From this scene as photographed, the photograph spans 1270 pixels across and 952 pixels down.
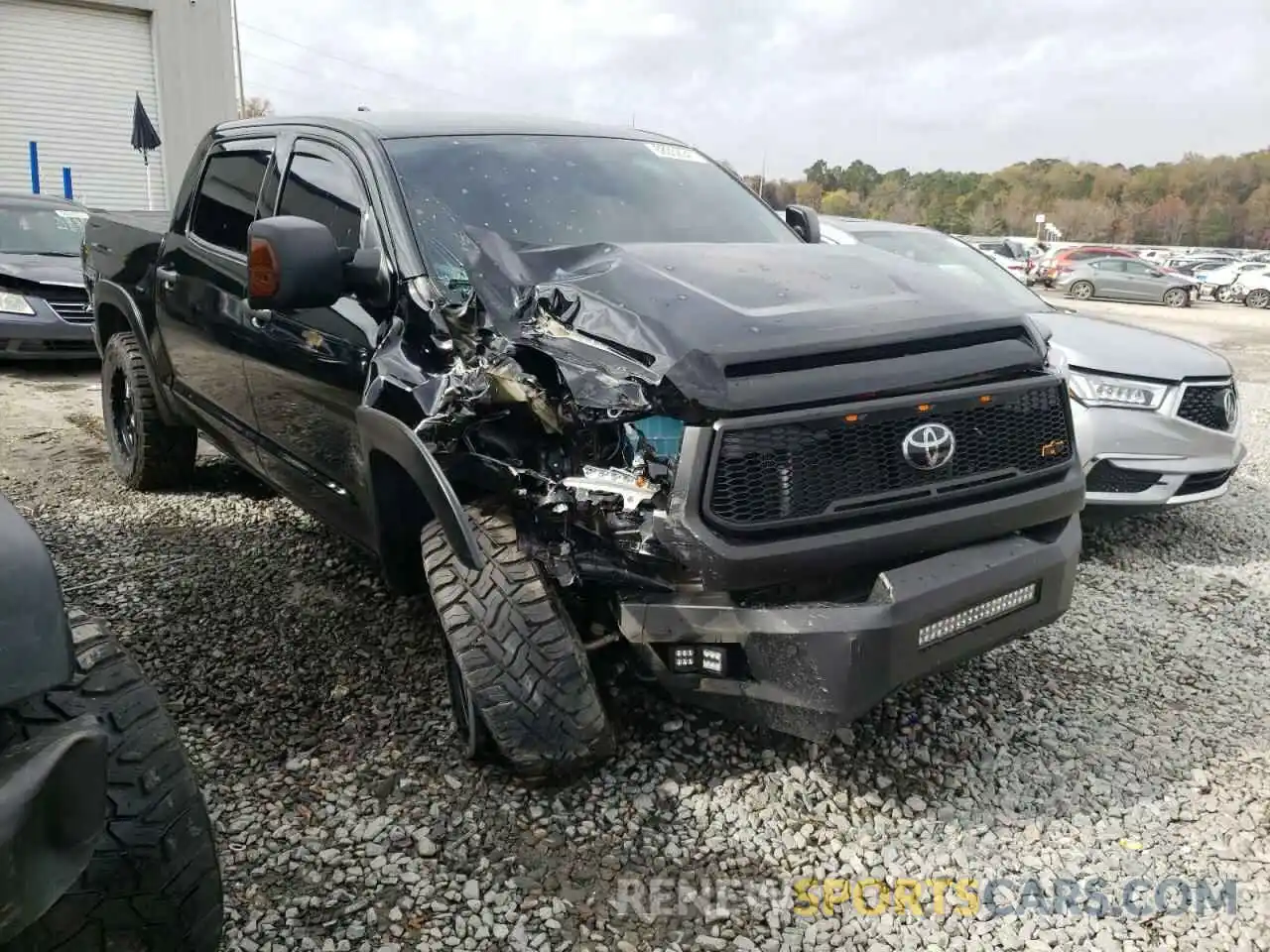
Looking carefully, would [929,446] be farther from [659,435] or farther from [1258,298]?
[1258,298]

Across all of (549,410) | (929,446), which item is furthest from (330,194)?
(929,446)

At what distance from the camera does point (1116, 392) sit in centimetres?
489

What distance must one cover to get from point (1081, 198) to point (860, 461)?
332 feet

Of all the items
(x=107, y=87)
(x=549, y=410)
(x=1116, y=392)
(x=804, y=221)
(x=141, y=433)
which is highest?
(x=107, y=87)

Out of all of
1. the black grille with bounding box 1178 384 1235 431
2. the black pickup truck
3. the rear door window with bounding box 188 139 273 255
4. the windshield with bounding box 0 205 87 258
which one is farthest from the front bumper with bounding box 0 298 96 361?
the black grille with bounding box 1178 384 1235 431

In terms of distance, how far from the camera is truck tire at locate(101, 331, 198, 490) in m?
5.25

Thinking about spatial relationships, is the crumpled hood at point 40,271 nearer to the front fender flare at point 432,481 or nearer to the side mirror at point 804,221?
the side mirror at point 804,221

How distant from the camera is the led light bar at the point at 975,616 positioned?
250 centimetres

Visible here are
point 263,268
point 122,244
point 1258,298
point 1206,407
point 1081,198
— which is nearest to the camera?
point 263,268

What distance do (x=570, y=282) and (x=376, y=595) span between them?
72.6 inches

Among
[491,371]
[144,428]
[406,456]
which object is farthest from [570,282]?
[144,428]

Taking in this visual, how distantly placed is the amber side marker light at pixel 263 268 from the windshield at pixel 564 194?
0.45 m

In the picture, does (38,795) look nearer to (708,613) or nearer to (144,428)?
(708,613)

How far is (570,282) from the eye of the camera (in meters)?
2.77
